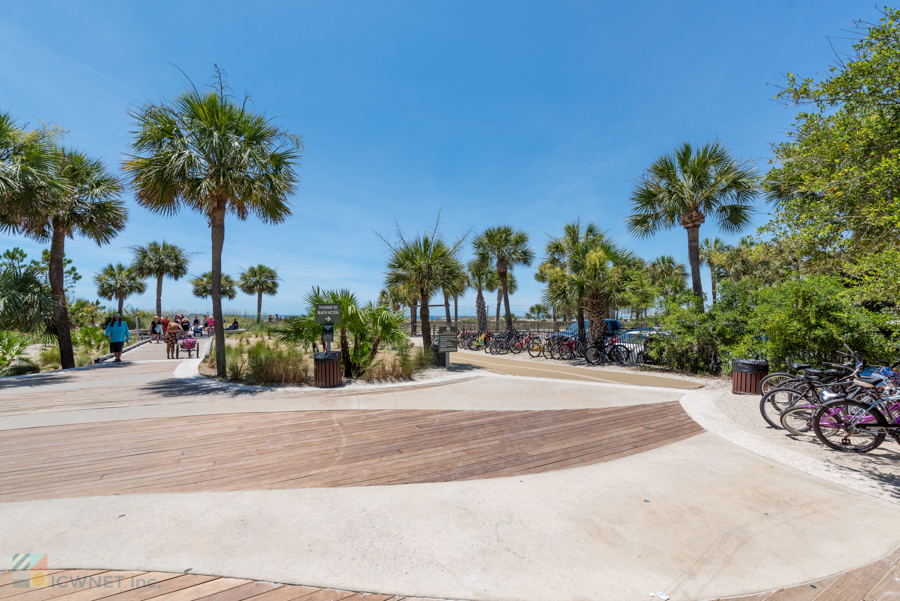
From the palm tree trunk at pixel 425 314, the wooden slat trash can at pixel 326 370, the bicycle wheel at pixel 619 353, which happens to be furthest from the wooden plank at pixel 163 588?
the bicycle wheel at pixel 619 353

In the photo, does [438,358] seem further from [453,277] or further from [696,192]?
[696,192]

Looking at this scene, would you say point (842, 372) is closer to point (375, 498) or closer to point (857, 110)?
point (857, 110)

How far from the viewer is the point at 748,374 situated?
8.24 metres

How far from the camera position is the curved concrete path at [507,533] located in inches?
97.1

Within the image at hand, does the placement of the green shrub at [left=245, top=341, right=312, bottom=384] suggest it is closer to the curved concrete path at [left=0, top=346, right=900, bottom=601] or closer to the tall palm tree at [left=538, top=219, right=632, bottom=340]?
the curved concrete path at [left=0, top=346, right=900, bottom=601]

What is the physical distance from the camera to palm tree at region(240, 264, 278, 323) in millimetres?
44094

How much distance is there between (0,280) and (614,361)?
18404 mm

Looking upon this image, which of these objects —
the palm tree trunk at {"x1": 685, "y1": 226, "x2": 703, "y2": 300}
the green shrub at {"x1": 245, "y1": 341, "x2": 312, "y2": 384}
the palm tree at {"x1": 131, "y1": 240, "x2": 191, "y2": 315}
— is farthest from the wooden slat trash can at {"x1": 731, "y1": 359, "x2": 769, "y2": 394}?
the palm tree at {"x1": 131, "y1": 240, "x2": 191, "y2": 315}

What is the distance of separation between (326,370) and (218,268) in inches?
153

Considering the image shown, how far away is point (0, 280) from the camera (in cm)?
934

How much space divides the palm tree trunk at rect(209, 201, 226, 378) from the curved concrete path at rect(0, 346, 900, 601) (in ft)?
16.9

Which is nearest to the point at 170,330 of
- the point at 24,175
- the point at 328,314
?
the point at 24,175

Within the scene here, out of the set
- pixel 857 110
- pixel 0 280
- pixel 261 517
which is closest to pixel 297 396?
pixel 261 517

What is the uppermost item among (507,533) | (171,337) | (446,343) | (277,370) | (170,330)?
(170,330)
